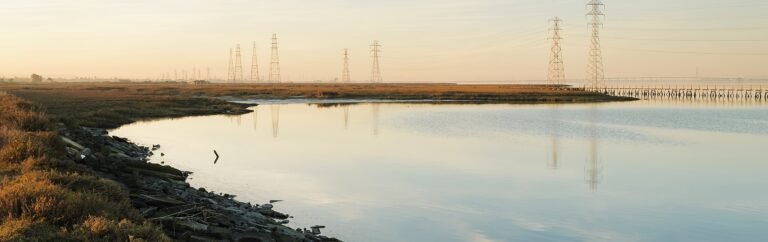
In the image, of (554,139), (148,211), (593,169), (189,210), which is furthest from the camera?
(554,139)

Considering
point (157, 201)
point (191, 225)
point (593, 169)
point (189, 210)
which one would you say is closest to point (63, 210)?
point (191, 225)

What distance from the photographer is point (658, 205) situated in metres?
18.8

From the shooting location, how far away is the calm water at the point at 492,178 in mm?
16328

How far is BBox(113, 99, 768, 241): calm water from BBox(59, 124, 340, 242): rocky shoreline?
118cm

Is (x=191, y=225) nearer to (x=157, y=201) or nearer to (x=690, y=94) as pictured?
(x=157, y=201)

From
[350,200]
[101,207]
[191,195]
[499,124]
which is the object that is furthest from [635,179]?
[499,124]

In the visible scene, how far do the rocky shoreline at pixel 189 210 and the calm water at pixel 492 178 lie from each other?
118cm

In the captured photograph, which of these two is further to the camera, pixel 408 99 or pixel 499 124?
pixel 408 99

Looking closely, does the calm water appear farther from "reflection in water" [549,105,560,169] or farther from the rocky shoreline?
the rocky shoreline

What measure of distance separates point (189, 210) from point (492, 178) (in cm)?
1335

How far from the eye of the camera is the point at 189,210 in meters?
13.0

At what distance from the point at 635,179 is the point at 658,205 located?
5.03m

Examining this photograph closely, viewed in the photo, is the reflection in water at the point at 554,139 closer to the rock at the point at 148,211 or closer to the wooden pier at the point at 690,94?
the rock at the point at 148,211

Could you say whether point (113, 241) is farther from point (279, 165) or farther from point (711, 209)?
point (279, 165)
